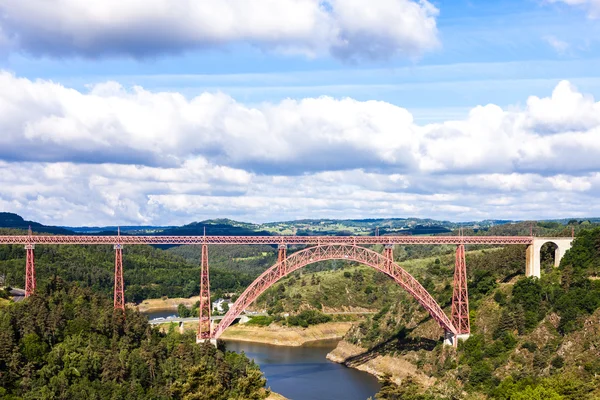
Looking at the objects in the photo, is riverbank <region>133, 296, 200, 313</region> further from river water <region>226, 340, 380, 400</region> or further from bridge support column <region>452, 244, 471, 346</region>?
bridge support column <region>452, 244, 471, 346</region>

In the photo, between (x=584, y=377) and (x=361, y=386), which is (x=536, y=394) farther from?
(x=361, y=386)

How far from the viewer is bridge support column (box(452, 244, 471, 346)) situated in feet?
241

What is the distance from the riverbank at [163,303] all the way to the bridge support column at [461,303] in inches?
3292

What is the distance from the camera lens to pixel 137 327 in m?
65.5

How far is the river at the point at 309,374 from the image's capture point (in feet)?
237

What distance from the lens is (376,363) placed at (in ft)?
272

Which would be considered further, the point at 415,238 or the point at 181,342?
the point at 415,238

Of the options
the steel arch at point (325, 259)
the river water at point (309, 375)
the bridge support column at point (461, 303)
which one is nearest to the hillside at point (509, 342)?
the bridge support column at point (461, 303)

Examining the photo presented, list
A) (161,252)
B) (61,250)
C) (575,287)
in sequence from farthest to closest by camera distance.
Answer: (161,252) < (61,250) < (575,287)

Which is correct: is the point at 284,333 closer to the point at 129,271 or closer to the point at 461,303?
the point at 461,303

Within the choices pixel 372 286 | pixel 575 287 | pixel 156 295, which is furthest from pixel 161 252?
pixel 575 287

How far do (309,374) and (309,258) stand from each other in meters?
17.6

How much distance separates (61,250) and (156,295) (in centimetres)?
2256

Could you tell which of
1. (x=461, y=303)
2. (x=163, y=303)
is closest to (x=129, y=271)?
(x=163, y=303)
